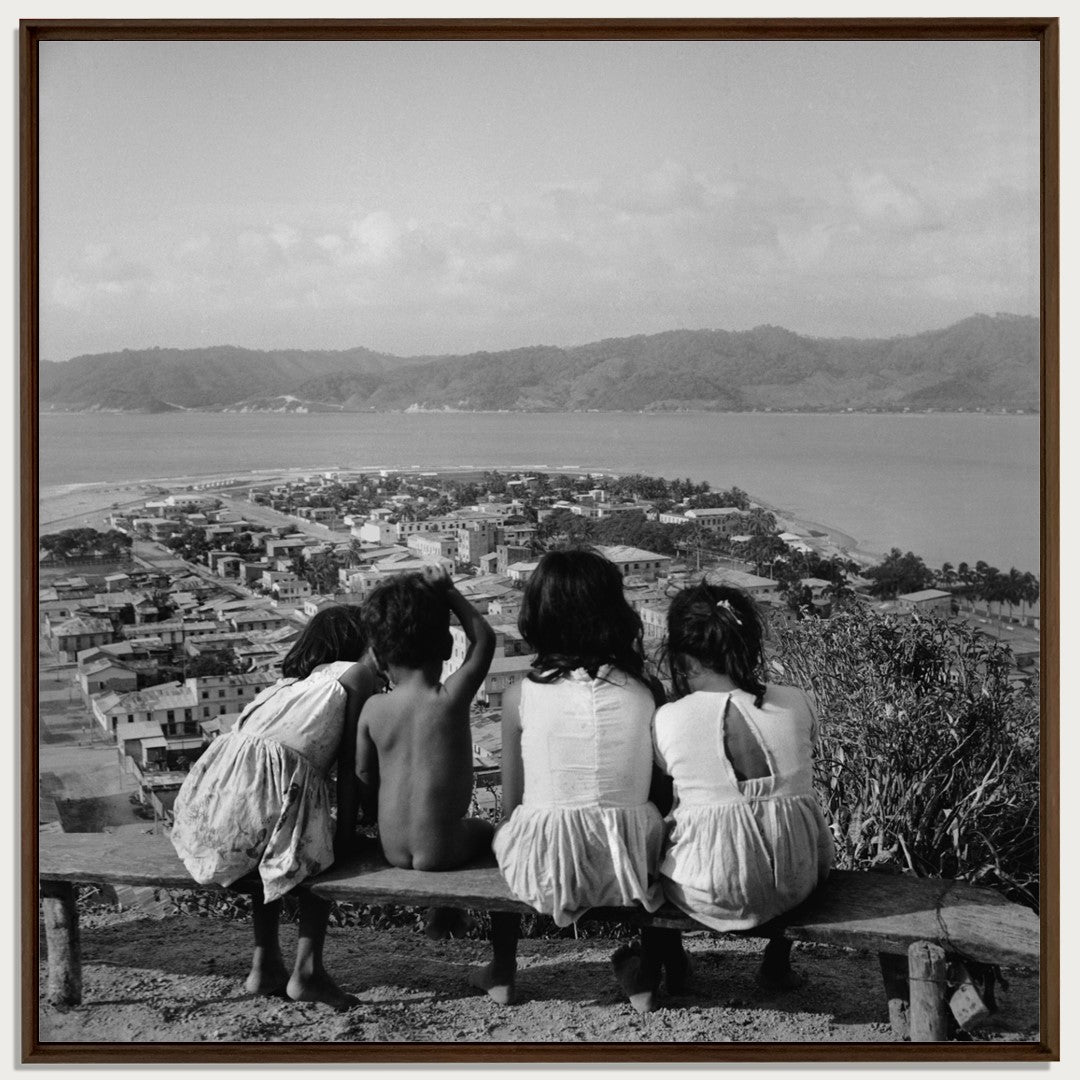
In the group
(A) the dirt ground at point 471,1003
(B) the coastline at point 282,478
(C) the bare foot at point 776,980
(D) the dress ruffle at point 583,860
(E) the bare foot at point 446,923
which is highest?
(B) the coastline at point 282,478

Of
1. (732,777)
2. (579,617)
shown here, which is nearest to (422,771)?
(579,617)

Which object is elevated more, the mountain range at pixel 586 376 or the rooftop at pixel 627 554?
the mountain range at pixel 586 376

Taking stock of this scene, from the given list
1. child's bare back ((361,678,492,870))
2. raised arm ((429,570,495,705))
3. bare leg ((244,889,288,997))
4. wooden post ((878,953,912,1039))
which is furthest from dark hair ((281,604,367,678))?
wooden post ((878,953,912,1039))

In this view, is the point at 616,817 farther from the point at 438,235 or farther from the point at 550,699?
the point at 438,235

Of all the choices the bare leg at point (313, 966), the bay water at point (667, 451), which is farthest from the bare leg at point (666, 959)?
the bay water at point (667, 451)

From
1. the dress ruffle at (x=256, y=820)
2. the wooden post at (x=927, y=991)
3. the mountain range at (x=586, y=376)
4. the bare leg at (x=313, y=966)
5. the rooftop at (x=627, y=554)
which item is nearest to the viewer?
the wooden post at (x=927, y=991)

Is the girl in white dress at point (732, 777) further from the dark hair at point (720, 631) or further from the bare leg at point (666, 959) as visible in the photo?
the bare leg at point (666, 959)

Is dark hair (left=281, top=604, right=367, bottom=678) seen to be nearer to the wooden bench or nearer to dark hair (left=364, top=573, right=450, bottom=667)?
dark hair (left=364, top=573, right=450, bottom=667)
